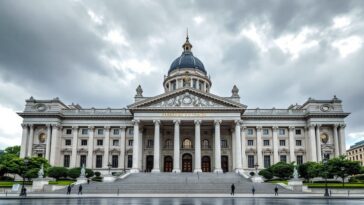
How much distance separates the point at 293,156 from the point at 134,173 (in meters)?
31.5

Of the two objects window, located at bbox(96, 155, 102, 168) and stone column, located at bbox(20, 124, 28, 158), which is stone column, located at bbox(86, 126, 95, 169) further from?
stone column, located at bbox(20, 124, 28, 158)

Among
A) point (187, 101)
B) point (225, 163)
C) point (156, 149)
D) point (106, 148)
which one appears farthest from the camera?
Result: point (225, 163)

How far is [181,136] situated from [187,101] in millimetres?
9249

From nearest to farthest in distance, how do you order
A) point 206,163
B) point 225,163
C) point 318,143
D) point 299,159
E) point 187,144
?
1. point 318,143
2. point 299,159
3. point 225,163
4. point 206,163
5. point 187,144

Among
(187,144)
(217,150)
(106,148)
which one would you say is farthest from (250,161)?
(106,148)

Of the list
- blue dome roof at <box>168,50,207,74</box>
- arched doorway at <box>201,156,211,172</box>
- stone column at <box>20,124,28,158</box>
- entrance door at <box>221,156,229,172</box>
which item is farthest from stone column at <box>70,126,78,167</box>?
blue dome roof at <box>168,50,207,74</box>

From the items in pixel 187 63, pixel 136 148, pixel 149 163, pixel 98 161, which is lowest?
pixel 149 163

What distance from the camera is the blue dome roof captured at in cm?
8725

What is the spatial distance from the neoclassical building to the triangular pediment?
0.19 metres

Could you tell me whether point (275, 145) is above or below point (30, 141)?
below

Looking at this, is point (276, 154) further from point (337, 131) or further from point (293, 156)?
point (337, 131)

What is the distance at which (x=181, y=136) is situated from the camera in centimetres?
6856

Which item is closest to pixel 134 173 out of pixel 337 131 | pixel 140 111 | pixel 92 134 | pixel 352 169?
pixel 140 111

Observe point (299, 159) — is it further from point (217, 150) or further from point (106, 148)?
point (106, 148)
